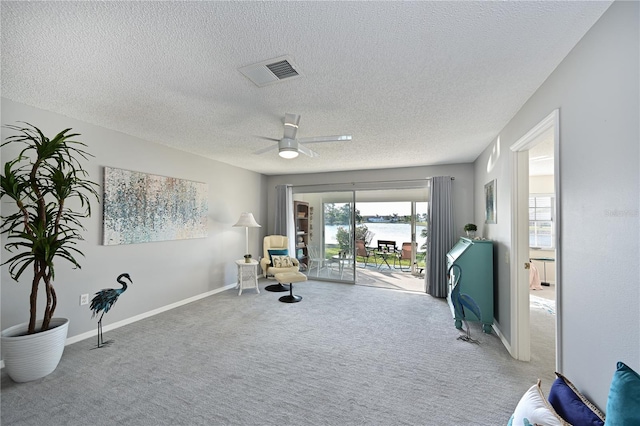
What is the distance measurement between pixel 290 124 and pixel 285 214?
3.68 m

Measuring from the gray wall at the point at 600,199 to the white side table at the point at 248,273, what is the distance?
4283 mm

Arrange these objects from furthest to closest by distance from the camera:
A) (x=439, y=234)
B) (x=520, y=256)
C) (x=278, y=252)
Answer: (x=278, y=252), (x=439, y=234), (x=520, y=256)

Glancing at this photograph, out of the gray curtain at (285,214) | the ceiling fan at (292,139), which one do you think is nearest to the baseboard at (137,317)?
the gray curtain at (285,214)

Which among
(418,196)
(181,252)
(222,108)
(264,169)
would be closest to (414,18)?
(222,108)

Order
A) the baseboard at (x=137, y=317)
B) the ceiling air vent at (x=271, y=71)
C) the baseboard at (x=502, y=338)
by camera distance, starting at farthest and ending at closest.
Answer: the baseboard at (x=137, y=317) < the baseboard at (x=502, y=338) < the ceiling air vent at (x=271, y=71)

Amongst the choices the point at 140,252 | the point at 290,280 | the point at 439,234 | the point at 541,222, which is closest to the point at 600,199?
the point at 439,234

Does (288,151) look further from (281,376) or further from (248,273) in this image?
(248,273)

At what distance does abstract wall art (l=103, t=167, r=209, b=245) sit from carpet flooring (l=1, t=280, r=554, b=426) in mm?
1094

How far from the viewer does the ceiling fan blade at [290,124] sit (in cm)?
261

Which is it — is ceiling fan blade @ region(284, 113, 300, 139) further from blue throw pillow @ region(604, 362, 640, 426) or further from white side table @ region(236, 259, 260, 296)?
white side table @ region(236, 259, 260, 296)

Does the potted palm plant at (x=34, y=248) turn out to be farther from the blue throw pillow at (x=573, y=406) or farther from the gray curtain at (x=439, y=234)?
the gray curtain at (x=439, y=234)

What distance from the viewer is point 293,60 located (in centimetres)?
179

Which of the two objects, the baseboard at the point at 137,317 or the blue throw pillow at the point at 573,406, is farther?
the baseboard at the point at 137,317

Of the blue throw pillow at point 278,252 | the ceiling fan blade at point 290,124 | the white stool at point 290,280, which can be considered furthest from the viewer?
the blue throw pillow at point 278,252
